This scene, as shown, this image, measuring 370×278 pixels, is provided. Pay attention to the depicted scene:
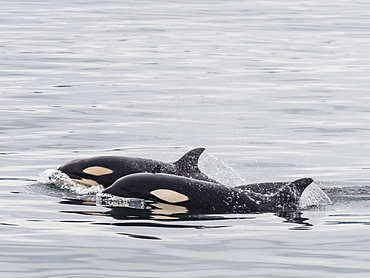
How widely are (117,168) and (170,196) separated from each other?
2.59 meters

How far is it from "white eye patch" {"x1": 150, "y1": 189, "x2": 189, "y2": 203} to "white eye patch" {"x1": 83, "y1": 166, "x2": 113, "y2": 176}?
244 cm

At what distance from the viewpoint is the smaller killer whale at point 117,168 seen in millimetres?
14164

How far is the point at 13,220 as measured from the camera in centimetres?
1141

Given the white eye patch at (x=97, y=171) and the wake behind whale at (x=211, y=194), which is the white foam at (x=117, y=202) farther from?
the white eye patch at (x=97, y=171)

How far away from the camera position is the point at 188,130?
1936cm

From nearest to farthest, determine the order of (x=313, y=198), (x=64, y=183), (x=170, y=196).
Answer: (x=170, y=196) < (x=313, y=198) < (x=64, y=183)

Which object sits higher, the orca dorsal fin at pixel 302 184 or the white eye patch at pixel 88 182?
the orca dorsal fin at pixel 302 184

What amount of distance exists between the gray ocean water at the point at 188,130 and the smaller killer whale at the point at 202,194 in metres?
0.32

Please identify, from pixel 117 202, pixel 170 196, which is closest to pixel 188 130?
pixel 117 202

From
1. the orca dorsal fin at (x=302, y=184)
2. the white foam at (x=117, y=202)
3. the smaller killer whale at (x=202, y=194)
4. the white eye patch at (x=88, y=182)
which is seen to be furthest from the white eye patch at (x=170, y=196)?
the white eye patch at (x=88, y=182)

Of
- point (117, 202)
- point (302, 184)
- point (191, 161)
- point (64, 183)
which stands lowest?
point (117, 202)

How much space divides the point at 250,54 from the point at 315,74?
5.81 meters

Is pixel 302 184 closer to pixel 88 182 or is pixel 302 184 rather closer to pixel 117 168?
pixel 117 168

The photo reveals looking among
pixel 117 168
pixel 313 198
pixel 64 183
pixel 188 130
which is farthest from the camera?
pixel 188 130
